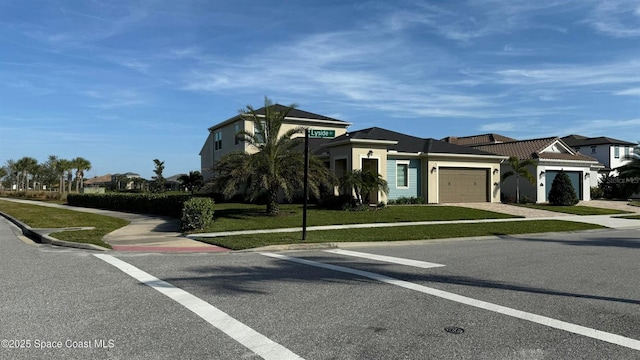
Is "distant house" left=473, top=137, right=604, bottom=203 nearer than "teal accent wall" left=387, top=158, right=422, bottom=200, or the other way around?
"teal accent wall" left=387, top=158, right=422, bottom=200

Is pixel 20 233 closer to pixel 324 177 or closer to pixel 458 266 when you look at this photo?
pixel 324 177

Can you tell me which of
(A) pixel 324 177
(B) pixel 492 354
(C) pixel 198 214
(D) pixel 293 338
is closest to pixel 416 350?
(B) pixel 492 354

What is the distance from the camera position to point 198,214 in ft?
58.3

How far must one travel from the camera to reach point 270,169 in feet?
66.9

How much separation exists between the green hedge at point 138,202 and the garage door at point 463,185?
16193 millimetres

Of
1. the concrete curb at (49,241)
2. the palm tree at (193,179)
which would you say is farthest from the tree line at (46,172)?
the concrete curb at (49,241)

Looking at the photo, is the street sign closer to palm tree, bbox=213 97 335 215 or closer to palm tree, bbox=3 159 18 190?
palm tree, bbox=213 97 335 215

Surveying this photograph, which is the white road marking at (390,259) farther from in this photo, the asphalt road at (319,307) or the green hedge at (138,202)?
the green hedge at (138,202)

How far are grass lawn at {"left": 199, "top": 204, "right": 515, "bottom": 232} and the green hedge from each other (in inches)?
96.9

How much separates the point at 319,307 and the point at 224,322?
Result: 1.42 m

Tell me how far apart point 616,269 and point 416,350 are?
24.1 feet

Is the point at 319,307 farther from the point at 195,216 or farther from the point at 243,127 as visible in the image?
the point at 243,127

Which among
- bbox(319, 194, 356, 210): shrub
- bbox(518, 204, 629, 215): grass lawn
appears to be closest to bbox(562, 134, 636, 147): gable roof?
bbox(518, 204, 629, 215): grass lawn

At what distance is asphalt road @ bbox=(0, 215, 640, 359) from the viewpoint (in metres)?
5.00
